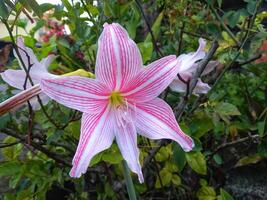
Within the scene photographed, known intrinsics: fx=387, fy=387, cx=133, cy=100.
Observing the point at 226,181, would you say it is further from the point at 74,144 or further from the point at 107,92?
the point at 107,92

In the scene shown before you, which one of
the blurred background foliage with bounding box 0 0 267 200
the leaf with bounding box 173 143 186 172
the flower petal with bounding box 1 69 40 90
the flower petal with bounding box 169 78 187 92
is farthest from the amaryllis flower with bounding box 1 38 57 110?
the leaf with bounding box 173 143 186 172

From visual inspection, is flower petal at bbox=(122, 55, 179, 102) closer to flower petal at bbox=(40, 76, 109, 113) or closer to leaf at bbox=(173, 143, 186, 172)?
flower petal at bbox=(40, 76, 109, 113)

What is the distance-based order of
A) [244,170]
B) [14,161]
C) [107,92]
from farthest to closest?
[244,170] → [14,161] → [107,92]

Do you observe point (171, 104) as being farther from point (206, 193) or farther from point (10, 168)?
point (10, 168)

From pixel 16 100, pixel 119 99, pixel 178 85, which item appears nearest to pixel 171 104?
pixel 178 85

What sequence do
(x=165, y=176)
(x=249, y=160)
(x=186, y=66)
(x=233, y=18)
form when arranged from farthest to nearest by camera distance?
(x=249, y=160)
(x=165, y=176)
(x=233, y=18)
(x=186, y=66)

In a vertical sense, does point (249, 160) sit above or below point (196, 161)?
below

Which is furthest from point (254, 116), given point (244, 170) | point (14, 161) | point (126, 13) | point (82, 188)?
point (14, 161)

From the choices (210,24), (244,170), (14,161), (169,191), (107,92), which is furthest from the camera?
(244,170)
